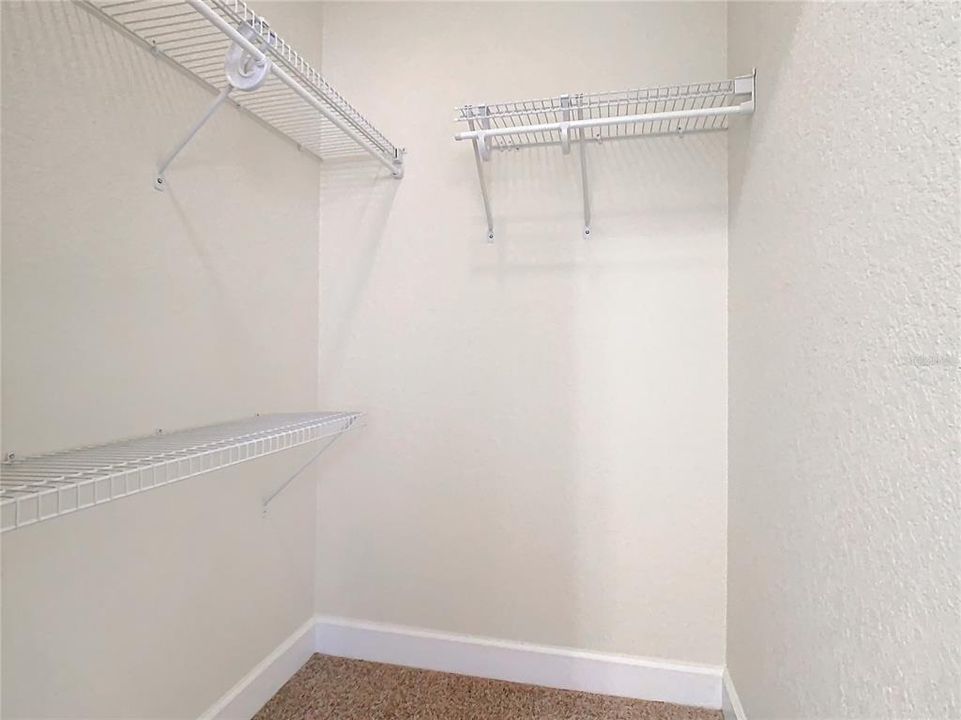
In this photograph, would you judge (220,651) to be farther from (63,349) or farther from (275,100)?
(275,100)

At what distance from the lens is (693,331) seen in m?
1.44

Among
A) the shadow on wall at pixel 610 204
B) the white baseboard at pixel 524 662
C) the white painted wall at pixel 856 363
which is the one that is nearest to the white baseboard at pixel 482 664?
the white baseboard at pixel 524 662

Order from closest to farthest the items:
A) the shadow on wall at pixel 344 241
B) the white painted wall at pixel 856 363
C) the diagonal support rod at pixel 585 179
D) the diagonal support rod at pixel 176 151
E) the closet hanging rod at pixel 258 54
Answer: the white painted wall at pixel 856 363 → the closet hanging rod at pixel 258 54 → the diagonal support rod at pixel 176 151 → the diagonal support rod at pixel 585 179 → the shadow on wall at pixel 344 241

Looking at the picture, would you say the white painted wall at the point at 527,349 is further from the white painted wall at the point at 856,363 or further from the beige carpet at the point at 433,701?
the white painted wall at the point at 856,363

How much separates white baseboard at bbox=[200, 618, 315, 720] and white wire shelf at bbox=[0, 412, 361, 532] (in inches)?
27.0

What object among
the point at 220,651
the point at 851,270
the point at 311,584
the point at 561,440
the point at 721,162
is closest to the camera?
the point at 851,270

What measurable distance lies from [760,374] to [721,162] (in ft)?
2.26

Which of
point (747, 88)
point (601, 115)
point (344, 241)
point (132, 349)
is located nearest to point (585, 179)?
point (601, 115)

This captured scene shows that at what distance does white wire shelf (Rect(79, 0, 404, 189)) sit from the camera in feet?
3.09

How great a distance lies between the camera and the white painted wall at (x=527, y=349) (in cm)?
145

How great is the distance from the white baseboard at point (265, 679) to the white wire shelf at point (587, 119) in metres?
1.43

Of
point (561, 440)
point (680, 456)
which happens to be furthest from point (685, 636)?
point (561, 440)

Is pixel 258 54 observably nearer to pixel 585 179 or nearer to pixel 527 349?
pixel 585 179

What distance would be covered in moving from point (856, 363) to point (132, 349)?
1.29 meters
